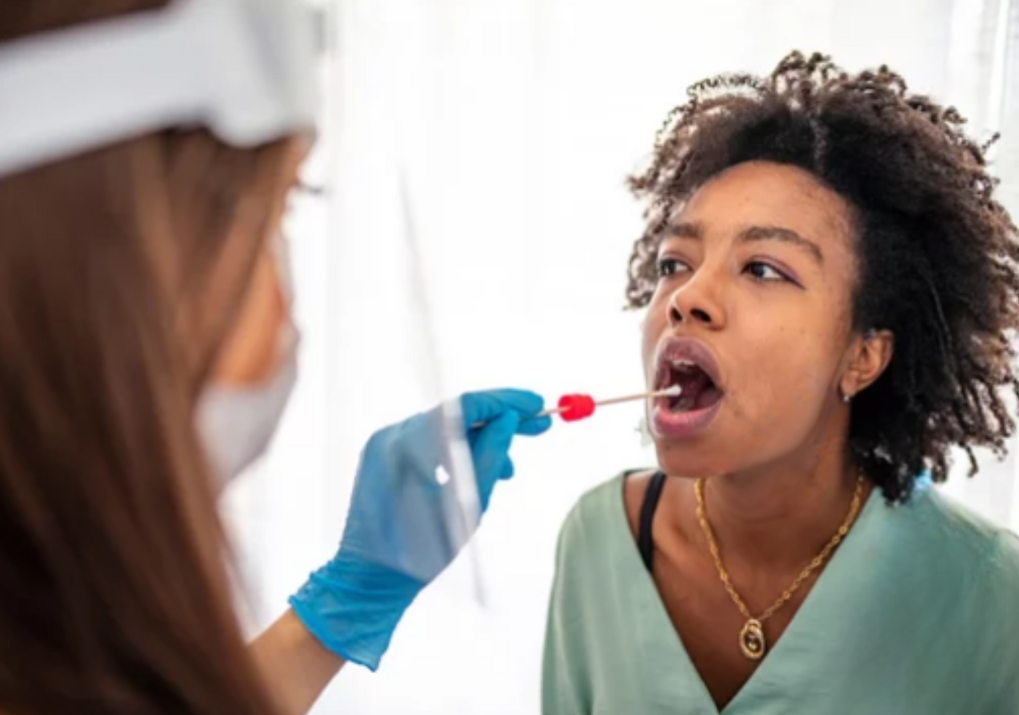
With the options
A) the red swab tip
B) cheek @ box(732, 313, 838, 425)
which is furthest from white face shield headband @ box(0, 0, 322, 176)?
cheek @ box(732, 313, 838, 425)

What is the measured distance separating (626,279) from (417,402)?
57cm

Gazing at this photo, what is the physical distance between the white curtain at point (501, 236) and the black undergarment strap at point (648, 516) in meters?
0.06

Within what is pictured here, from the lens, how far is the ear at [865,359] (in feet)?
3.68

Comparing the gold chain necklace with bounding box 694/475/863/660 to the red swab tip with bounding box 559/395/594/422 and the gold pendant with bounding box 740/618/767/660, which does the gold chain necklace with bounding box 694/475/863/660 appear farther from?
the red swab tip with bounding box 559/395/594/422

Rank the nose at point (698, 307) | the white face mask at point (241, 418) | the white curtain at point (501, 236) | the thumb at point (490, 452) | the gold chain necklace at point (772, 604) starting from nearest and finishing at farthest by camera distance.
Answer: the white face mask at point (241, 418) → the white curtain at point (501, 236) → the thumb at point (490, 452) → the nose at point (698, 307) → the gold chain necklace at point (772, 604)

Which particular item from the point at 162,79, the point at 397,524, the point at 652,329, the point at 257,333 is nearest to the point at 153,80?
the point at 162,79

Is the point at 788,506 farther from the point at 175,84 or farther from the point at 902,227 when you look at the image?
the point at 175,84

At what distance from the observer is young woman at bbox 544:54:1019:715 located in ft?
3.47

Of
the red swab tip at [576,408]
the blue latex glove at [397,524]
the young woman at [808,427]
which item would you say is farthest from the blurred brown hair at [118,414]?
the young woman at [808,427]

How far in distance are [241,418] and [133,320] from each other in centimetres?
13

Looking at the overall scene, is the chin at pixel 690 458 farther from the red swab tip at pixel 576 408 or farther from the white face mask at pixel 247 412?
the white face mask at pixel 247 412

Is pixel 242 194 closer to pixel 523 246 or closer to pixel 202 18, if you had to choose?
pixel 202 18

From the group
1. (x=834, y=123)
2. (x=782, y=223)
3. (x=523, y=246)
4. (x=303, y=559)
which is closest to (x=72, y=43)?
(x=303, y=559)

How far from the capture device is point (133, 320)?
1.41 ft
